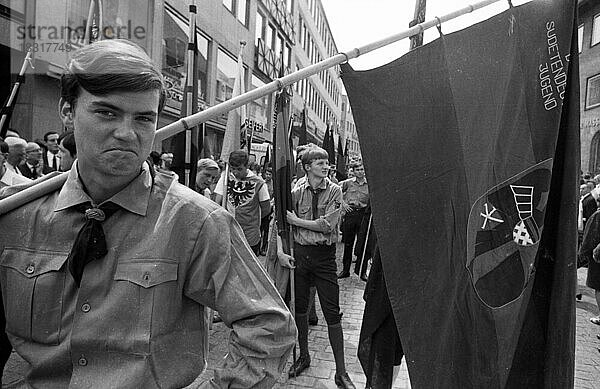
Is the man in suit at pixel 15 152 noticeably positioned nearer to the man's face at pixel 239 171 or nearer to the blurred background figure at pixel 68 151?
the blurred background figure at pixel 68 151

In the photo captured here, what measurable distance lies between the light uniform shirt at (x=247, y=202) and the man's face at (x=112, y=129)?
196 inches

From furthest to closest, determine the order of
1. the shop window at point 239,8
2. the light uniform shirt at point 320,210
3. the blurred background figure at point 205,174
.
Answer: the shop window at point 239,8
the blurred background figure at point 205,174
the light uniform shirt at point 320,210

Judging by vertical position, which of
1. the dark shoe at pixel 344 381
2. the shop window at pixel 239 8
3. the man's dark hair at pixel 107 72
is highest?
the shop window at pixel 239 8

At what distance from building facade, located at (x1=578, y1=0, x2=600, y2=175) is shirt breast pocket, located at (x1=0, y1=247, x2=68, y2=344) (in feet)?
100.0

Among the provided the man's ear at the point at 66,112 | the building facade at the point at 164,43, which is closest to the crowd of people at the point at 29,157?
the building facade at the point at 164,43

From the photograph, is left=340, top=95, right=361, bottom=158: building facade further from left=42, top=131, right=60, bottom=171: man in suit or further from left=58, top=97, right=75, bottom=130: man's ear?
left=58, top=97, right=75, bottom=130: man's ear

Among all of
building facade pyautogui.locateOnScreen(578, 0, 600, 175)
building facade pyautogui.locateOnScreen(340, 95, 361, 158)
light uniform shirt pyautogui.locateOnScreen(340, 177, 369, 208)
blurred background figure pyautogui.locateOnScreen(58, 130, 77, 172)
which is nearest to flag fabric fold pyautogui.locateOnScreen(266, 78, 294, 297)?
blurred background figure pyautogui.locateOnScreen(58, 130, 77, 172)

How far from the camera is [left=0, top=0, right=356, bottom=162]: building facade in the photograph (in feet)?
31.1

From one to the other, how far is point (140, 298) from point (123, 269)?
0.09 meters

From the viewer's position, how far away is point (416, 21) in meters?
2.90

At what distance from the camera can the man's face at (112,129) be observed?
1405mm

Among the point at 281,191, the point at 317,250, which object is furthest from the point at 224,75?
the point at 317,250

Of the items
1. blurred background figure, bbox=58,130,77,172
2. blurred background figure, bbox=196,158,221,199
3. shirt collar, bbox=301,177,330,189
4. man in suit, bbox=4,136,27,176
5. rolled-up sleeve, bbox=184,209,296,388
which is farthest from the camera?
blurred background figure, bbox=196,158,221,199

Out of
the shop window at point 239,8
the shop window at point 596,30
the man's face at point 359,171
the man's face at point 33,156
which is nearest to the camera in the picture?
the man's face at point 33,156
